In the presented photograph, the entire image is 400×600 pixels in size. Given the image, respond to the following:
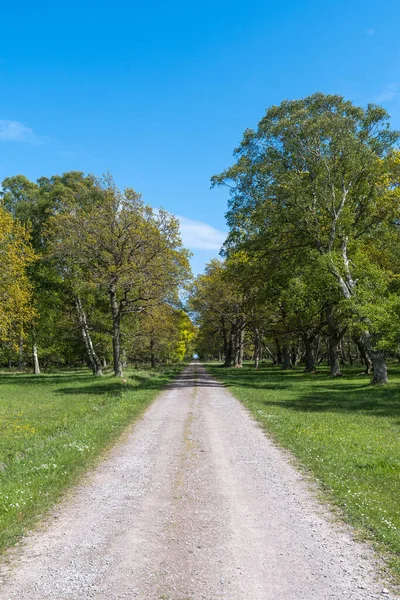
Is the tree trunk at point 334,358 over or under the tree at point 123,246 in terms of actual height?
under

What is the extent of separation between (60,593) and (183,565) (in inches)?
62.4

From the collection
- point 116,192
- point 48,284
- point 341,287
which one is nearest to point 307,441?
point 341,287

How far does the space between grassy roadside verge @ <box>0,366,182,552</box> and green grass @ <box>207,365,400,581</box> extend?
558 centimetres

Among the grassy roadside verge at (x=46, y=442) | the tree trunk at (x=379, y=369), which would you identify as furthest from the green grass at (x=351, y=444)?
the grassy roadside verge at (x=46, y=442)

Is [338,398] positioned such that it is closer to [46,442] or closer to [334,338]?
[334,338]

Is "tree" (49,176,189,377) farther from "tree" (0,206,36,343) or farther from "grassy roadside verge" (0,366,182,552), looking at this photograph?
"grassy roadside verge" (0,366,182,552)

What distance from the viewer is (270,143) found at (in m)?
34.5

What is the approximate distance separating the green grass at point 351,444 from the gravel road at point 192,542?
A: 51 cm

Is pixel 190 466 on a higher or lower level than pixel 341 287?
lower

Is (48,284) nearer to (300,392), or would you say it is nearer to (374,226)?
(300,392)

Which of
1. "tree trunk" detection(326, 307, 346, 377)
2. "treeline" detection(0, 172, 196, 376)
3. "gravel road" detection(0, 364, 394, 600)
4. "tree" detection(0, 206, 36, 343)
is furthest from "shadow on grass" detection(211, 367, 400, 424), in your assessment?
"tree" detection(0, 206, 36, 343)

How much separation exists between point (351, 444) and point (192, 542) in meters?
8.34

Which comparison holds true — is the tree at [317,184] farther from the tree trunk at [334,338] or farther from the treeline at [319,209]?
the tree trunk at [334,338]

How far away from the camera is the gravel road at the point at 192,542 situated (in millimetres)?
5219
